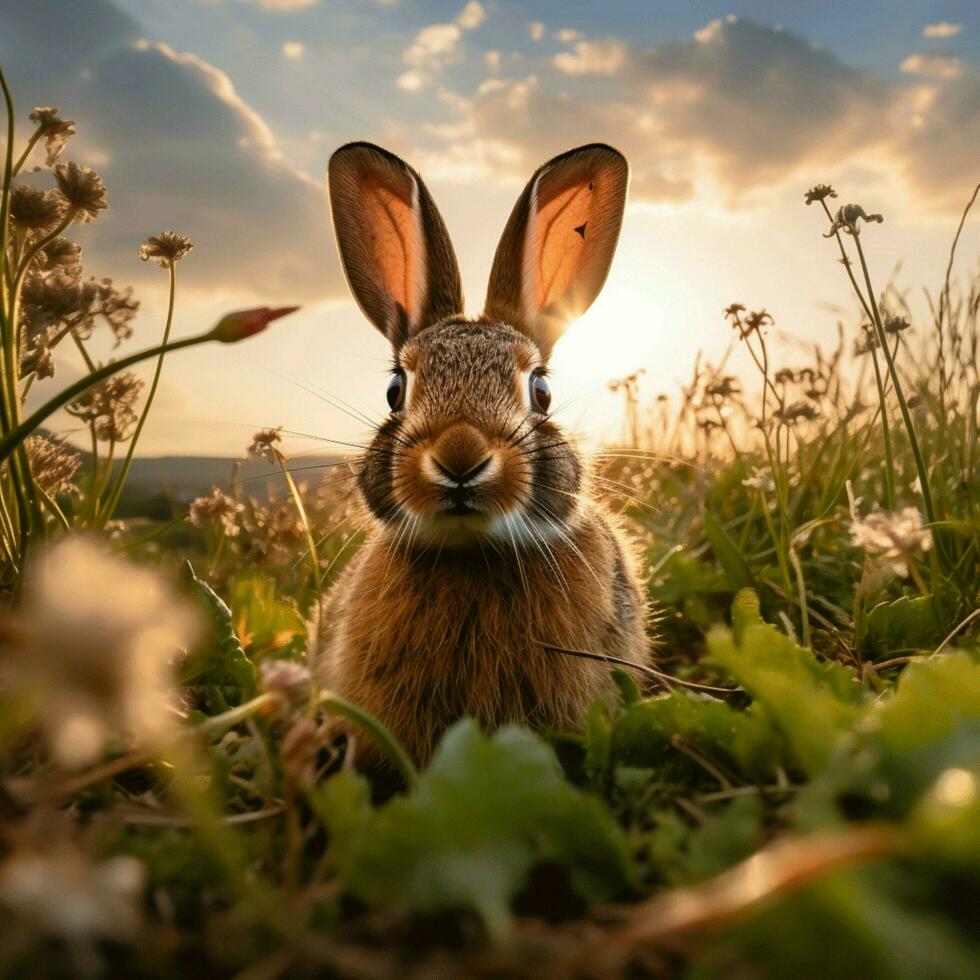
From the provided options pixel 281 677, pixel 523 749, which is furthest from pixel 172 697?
pixel 523 749

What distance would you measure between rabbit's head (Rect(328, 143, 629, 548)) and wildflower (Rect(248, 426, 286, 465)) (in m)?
0.49

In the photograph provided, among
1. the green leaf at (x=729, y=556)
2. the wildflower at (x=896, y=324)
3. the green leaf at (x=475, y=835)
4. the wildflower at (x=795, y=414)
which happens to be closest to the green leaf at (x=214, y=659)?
the green leaf at (x=475, y=835)

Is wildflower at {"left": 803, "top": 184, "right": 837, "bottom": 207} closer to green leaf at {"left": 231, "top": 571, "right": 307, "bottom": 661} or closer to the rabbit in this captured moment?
the rabbit

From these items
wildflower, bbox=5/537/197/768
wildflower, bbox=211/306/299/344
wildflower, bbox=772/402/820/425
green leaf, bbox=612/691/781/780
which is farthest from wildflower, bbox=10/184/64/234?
wildflower, bbox=772/402/820/425

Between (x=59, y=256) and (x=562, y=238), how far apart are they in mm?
2194

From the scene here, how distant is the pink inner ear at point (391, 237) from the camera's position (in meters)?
4.11

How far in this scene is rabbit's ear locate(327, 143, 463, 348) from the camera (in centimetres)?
403

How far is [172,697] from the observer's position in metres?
2.56

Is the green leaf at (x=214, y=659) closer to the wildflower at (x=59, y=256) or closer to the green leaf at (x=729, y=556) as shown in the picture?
the wildflower at (x=59, y=256)

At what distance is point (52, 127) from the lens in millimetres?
2963

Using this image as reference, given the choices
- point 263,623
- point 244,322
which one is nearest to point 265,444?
point 263,623

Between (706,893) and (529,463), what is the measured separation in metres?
2.15

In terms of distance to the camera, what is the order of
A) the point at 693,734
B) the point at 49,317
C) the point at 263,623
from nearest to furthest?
the point at 693,734 < the point at 49,317 < the point at 263,623

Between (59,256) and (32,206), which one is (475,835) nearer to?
(32,206)
